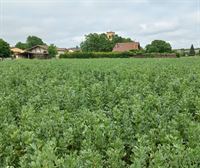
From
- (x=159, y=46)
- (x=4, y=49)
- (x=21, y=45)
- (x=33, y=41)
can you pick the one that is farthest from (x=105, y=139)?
(x=21, y=45)

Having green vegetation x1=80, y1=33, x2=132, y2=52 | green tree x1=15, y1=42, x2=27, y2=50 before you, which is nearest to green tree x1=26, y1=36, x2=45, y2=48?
green tree x1=15, y1=42, x2=27, y2=50

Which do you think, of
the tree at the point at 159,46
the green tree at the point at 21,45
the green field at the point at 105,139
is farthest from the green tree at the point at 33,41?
the green field at the point at 105,139

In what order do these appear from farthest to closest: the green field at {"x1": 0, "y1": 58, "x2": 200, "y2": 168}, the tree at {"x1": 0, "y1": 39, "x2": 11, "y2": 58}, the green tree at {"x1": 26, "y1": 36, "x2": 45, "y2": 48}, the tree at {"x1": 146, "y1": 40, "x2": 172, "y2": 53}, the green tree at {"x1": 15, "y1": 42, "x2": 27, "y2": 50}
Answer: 1. the green tree at {"x1": 15, "y1": 42, "x2": 27, "y2": 50}
2. the green tree at {"x1": 26, "y1": 36, "x2": 45, "y2": 48}
3. the tree at {"x1": 146, "y1": 40, "x2": 172, "y2": 53}
4. the tree at {"x1": 0, "y1": 39, "x2": 11, "y2": 58}
5. the green field at {"x1": 0, "y1": 58, "x2": 200, "y2": 168}

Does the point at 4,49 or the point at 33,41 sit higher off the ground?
the point at 33,41

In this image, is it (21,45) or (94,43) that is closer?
(94,43)

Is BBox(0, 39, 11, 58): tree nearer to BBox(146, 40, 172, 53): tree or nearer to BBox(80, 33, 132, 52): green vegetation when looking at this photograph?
BBox(80, 33, 132, 52): green vegetation

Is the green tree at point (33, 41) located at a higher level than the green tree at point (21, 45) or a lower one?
higher

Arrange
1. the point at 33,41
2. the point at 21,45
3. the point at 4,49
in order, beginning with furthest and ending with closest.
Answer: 1. the point at 21,45
2. the point at 33,41
3. the point at 4,49

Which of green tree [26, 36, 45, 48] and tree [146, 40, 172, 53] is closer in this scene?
tree [146, 40, 172, 53]

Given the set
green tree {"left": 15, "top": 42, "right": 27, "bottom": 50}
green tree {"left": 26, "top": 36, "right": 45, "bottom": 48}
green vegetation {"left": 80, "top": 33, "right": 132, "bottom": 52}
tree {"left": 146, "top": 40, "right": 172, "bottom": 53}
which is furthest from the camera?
green tree {"left": 15, "top": 42, "right": 27, "bottom": 50}

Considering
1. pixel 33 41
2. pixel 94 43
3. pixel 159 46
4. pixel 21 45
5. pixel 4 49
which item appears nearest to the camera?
pixel 4 49

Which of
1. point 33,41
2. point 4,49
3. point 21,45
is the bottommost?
point 4,49

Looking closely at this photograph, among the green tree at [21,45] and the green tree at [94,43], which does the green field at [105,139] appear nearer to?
the green tree at [94,43]

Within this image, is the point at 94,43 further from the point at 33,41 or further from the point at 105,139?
the point at 105,139
